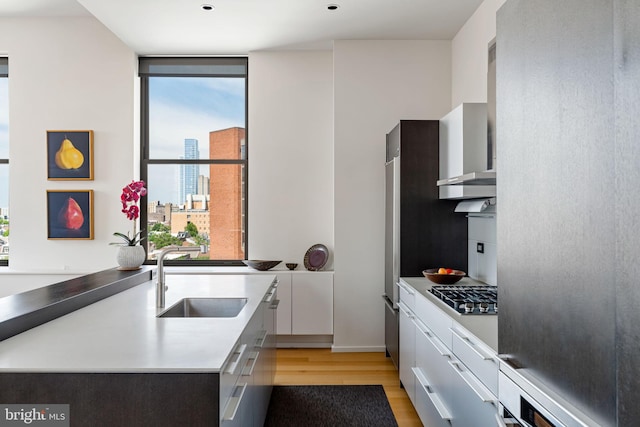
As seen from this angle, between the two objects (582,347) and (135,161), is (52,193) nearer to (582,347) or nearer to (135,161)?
(135,161)

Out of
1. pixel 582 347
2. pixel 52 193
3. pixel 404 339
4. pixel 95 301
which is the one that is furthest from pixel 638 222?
pixel 52 193

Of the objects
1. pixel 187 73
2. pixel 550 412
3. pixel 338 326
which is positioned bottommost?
pixel 338 326

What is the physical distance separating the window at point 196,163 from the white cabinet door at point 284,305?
0.66m

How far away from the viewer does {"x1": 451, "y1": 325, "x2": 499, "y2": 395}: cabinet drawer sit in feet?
5.01

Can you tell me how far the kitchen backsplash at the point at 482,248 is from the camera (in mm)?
2793

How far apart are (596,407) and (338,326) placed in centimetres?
335

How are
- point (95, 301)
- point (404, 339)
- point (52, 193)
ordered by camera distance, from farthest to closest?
1. point (52, 193)
2. point (404, 339)
3. point (95, 301)

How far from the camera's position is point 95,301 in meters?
2.12

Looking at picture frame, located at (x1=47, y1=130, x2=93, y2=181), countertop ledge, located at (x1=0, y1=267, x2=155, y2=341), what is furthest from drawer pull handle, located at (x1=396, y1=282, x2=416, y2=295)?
picture frame, located at (x1=47, y1=130, x2=93, y2=181)

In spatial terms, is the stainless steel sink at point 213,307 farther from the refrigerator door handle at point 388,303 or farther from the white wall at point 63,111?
the white wall at point 63,111

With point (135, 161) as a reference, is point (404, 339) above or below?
below

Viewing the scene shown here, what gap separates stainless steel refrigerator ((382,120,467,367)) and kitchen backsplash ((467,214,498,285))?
90 mm

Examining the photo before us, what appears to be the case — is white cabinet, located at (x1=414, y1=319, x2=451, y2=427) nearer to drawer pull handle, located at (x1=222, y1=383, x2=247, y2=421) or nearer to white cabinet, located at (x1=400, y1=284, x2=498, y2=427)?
white cabinet, located at (x1=400, y1=284, x2=498, y2=427)

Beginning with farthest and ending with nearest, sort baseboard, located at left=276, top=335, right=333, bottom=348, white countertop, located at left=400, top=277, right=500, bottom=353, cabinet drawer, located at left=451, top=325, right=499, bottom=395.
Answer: baseboard, located at left=276, top=335, right=333, bottom=348 → white countertop, located at left=400, top=277, right=500, bottom=353 → cabinet drawer, located at left=451, top=325, right=499, bottom=395
